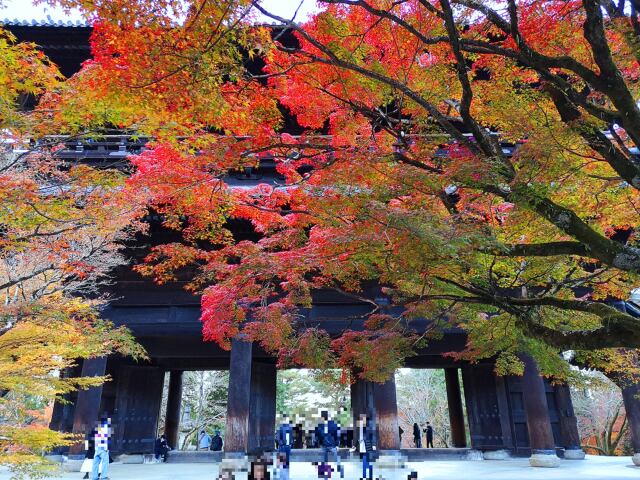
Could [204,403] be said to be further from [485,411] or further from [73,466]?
[485,411]

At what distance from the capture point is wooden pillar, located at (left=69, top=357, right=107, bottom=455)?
9.48m

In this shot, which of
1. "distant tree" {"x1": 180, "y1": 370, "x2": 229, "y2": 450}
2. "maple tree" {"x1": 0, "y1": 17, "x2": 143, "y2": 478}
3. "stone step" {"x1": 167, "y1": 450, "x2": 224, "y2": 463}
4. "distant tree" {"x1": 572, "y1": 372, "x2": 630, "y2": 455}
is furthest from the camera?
"distant tree" {"x1": 180, "y1": 370, "x2": 229, "y2": 450}

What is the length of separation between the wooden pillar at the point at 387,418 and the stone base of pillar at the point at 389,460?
100mm

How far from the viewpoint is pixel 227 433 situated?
29.9ft

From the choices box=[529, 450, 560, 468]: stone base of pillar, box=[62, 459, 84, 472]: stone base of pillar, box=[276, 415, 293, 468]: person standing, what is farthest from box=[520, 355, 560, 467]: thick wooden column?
box=[62, 459, 84, 472]: stone base of pillar

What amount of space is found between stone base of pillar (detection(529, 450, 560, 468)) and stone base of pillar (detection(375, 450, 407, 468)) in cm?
331

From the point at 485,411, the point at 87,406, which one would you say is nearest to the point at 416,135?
the point at 87,406

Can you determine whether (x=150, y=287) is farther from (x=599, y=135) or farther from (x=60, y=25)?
(x=599, y=135)

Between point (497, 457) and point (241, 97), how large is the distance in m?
12.9

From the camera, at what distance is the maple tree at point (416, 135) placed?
396 cm

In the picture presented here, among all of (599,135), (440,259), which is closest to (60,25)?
(440,259)

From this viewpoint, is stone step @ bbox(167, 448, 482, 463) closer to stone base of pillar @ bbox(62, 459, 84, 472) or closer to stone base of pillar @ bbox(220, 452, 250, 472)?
stone base of pillar @ bbox(62, 459, 84, 472)

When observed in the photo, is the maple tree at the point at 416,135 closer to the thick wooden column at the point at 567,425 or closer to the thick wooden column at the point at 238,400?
the thick wooden column at the point at 238,400

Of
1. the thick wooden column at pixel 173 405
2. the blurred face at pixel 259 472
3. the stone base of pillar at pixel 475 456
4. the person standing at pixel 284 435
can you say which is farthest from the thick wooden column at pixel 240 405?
the stone base of pillar at pixel 475 456
